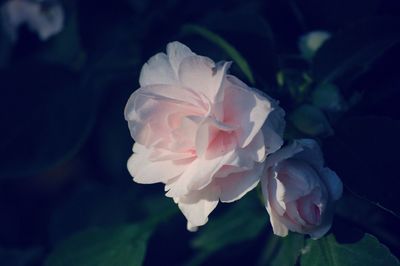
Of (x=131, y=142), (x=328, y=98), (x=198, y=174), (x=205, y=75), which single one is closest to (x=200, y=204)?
(x=198, y=174)

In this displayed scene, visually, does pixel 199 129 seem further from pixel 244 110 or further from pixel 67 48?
pixel 67 48

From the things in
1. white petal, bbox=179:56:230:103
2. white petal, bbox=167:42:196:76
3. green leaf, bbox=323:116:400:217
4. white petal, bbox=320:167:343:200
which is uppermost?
white petal, bbox=167:42:196:76

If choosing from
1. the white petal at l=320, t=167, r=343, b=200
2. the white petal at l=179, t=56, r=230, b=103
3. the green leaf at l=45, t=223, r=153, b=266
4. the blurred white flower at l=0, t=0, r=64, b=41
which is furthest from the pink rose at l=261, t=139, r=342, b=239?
the blurred white flower at l=0, t=0, r=64, b=41

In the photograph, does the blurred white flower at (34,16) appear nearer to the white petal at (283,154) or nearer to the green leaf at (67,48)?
the green leaf at (67,48)

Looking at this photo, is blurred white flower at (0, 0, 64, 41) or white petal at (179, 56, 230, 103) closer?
white petal at (179, 56, 230, 103)

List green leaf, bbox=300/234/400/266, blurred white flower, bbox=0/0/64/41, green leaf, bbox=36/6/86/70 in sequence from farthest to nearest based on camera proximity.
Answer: green leaf, bbox=36/6/86/70, blurred white flower, bbox=0/0/64/41, green leaf, bbox=300/234/400/266

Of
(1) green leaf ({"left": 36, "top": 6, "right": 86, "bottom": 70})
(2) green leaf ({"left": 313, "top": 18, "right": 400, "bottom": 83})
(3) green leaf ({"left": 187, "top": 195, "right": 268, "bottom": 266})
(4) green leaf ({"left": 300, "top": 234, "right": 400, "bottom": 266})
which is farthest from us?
(1) green leaf ({"left": 36, "top": 6, "right": 86, "bottom": 70})

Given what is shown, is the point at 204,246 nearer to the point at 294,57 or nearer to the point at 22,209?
the point at 294,57

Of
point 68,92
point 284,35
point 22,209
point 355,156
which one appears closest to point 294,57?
point 284,35

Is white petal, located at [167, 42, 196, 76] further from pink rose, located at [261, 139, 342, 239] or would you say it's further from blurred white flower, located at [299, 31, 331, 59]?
blurred white flower, located at [299, 31, 331, 59]
